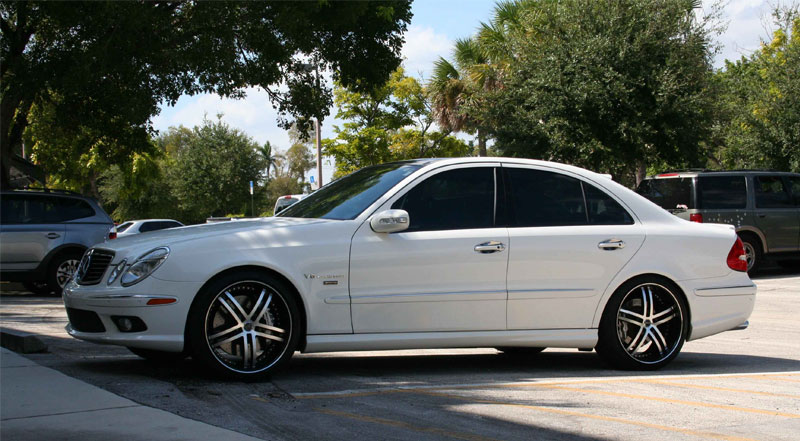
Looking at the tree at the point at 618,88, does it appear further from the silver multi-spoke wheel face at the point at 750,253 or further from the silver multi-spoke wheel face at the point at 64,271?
the silver multi-spoke wheel face at the point at 64,271

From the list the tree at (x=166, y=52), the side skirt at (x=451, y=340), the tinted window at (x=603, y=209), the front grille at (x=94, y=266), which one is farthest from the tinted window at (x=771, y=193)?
the front grille at (x=94, y=266)

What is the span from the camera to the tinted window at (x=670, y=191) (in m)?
16.5

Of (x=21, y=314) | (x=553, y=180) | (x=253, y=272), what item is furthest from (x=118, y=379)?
(x=21, y=314)

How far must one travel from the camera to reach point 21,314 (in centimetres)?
1145

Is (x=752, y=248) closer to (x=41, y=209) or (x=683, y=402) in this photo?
(x=683, y=402)

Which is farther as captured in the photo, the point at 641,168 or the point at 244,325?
the point at 641,168

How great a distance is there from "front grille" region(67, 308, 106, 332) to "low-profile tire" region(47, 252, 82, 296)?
8.86 meters

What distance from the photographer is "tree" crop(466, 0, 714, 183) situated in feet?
72.1

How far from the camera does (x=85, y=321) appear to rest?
6.08 meters

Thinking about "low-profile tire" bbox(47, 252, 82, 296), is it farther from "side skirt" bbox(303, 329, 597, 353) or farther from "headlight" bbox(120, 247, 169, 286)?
"side skirt" bbox(303, 329, 597, 353)

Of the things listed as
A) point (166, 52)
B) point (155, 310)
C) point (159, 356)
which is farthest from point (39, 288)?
point (155, 310)

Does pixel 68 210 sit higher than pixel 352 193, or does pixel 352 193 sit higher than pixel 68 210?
pixel 68 210

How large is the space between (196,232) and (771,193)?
14161 millimetres

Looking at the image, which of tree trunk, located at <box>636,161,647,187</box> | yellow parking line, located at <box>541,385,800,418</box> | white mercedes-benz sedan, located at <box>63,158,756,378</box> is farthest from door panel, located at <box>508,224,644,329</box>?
tree trunk, located at <box>636,161,647,187</box>
